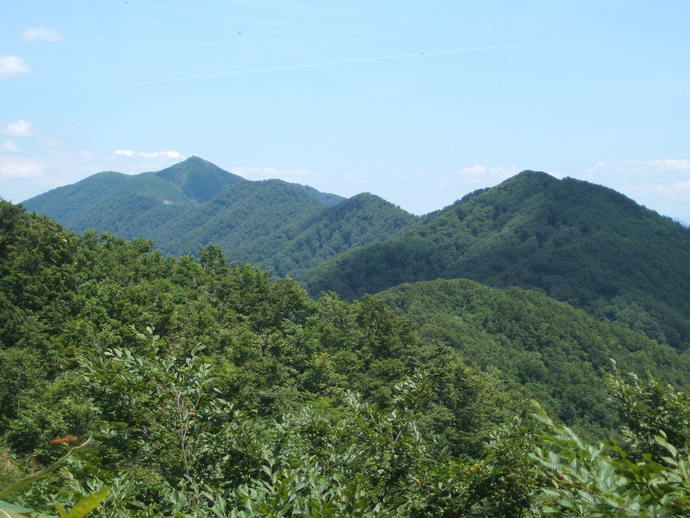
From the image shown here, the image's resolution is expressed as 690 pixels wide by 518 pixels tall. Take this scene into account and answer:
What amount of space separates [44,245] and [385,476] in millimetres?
41467

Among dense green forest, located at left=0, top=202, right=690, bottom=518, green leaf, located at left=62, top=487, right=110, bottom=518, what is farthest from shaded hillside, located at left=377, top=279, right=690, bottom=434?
green leaf, located at left=62, top=487, right=110, bottom=518

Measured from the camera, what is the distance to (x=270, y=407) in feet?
87.4

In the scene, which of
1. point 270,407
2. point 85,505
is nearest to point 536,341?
point 270,407

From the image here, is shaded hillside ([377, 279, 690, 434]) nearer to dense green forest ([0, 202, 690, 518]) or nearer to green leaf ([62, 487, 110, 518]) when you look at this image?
dense green forest ([0, 202, 690, 518])

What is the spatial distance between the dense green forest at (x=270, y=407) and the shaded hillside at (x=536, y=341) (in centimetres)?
87

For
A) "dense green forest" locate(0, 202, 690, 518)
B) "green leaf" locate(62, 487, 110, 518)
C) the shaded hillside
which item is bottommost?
the shaded hillside

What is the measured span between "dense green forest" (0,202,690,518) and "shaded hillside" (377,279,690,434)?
867mm

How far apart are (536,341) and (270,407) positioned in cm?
9512

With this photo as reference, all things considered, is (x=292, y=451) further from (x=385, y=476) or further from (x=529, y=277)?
(x=529, y=277)

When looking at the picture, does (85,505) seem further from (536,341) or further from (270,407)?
(536,341)

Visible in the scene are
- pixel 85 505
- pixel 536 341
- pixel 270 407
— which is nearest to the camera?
pixel 85 505

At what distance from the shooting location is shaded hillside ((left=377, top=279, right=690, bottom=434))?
83.9 m

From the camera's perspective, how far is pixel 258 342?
35.6m

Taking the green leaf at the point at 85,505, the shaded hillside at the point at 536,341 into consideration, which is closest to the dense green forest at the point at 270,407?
the green leaf at the point at 85,505
